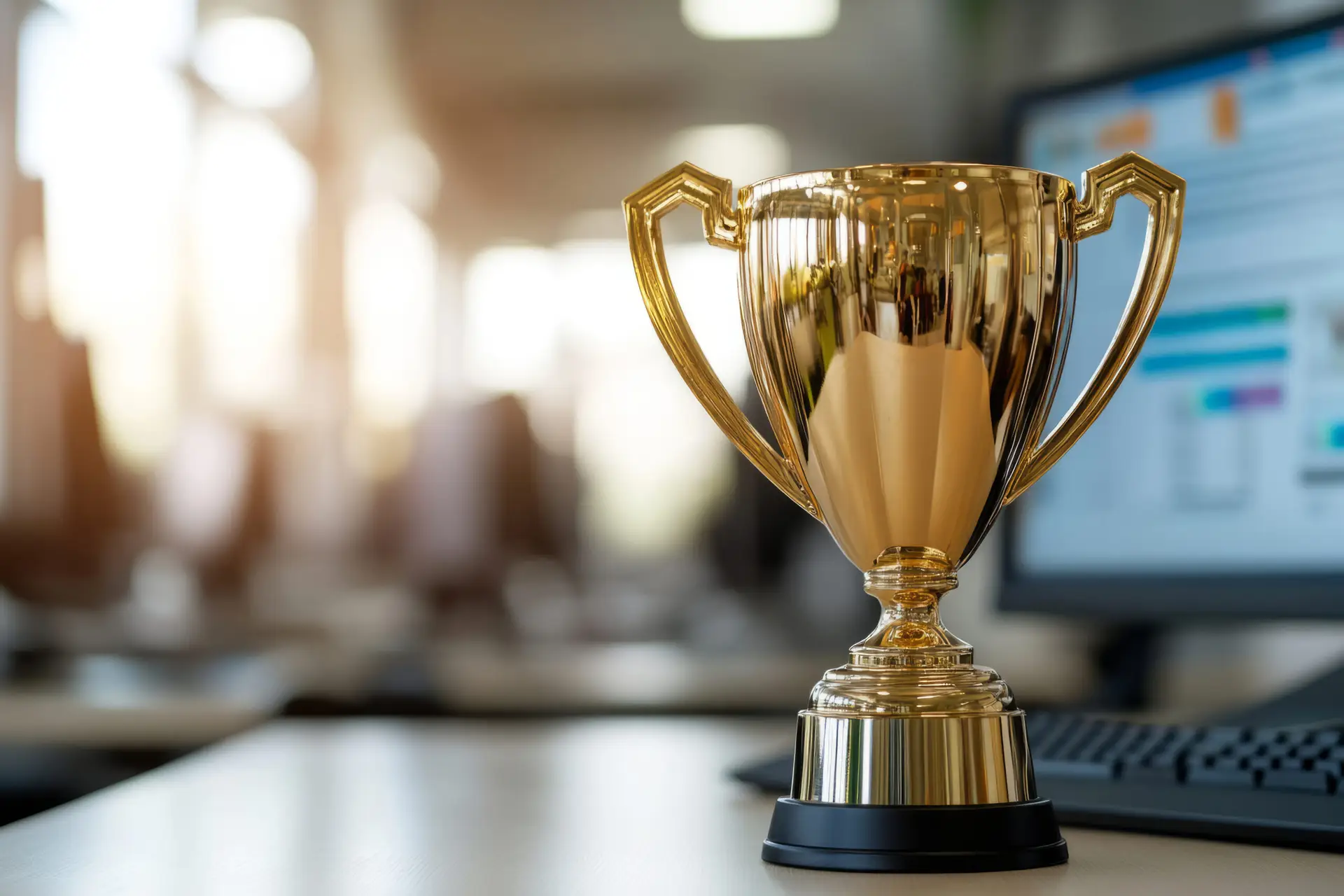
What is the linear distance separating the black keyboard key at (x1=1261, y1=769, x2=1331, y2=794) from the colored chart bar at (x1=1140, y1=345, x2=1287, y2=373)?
0.34 metres

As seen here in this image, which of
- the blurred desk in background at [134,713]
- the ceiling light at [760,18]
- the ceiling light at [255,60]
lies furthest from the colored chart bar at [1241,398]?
the ceiling light at [255,60]

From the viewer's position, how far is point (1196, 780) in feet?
1.88

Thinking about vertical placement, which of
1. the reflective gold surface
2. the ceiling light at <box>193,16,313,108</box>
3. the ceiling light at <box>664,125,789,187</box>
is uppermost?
the ceiling light at <box>193,16,313,108</box>

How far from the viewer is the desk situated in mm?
444

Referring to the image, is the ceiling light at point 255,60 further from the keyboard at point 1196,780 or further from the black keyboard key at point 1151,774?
the black keyboard key at point 1151,774

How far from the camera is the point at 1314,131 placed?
80 centimetres

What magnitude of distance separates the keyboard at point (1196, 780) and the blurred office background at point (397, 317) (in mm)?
1084

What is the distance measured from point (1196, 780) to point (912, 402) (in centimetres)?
23

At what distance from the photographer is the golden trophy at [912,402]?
451mm

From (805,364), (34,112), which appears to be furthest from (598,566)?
(805,364)

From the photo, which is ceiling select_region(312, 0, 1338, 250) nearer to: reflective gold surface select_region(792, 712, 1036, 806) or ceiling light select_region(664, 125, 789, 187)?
ceiling light select_region(664, 125, 789, 187)

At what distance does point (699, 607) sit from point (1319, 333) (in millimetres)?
1052

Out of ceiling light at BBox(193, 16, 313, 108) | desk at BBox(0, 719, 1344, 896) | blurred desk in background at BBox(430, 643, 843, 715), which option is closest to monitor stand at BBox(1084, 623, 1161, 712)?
blurred desk in background at BBox(430, 643, 843, 715)

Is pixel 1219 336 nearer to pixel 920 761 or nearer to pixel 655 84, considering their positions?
pixel 920 761
